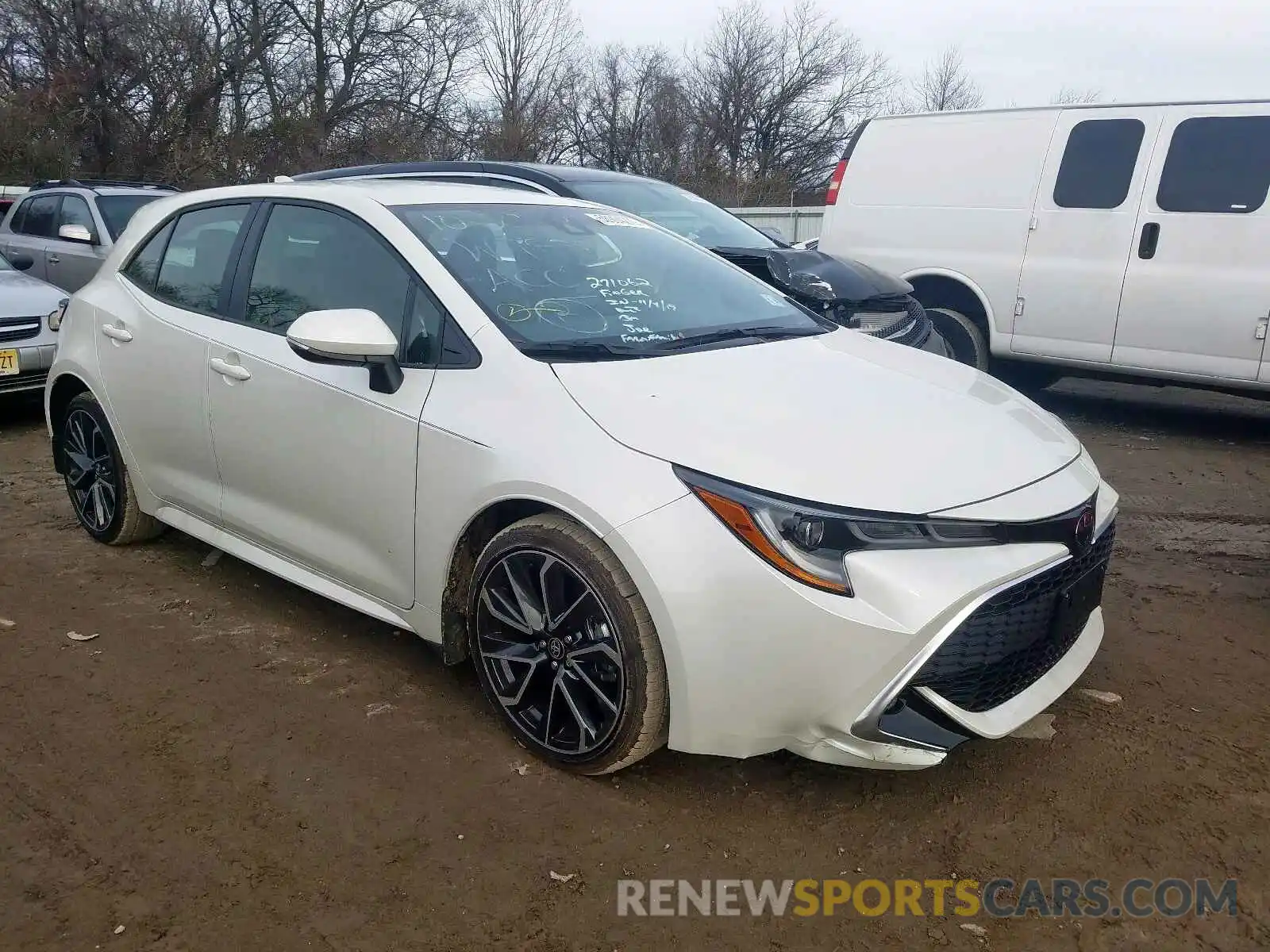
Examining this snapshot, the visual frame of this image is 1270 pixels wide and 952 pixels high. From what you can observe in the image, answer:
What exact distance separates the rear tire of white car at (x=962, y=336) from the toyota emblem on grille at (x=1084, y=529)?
4741mm

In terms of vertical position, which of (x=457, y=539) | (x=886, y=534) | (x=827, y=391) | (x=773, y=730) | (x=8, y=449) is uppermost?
(x=827, y=391)

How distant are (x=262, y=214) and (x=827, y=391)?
7.32 feet

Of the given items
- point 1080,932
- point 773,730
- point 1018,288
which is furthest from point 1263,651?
point 1018,288

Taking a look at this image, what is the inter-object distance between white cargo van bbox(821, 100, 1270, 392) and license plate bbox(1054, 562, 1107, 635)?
4.25m

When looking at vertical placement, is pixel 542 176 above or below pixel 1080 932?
above

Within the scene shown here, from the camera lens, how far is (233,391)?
3.63 meters

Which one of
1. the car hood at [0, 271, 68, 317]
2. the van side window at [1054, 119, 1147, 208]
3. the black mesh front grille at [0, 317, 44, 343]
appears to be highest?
the van side window at [1054, 119, 1147, 208]

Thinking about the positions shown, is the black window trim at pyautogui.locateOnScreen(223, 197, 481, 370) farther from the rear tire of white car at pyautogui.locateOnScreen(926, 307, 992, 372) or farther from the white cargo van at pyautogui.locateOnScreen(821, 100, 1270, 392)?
the white cargo van at pyautogui.locateOnScreen(821, 100, 1270, 392)

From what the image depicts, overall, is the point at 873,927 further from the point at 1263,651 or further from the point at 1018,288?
the point at 1018,288

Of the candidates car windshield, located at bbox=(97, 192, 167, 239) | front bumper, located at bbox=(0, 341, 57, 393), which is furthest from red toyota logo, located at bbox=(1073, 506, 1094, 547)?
car windshield, located at bbox=(97, 192, 167, 239)

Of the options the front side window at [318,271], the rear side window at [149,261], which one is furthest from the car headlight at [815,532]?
the rear side window at [149,261]

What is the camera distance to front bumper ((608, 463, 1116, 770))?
237cm

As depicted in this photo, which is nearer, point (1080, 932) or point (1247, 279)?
point (1080, 932)

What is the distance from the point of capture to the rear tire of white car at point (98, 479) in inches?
174
